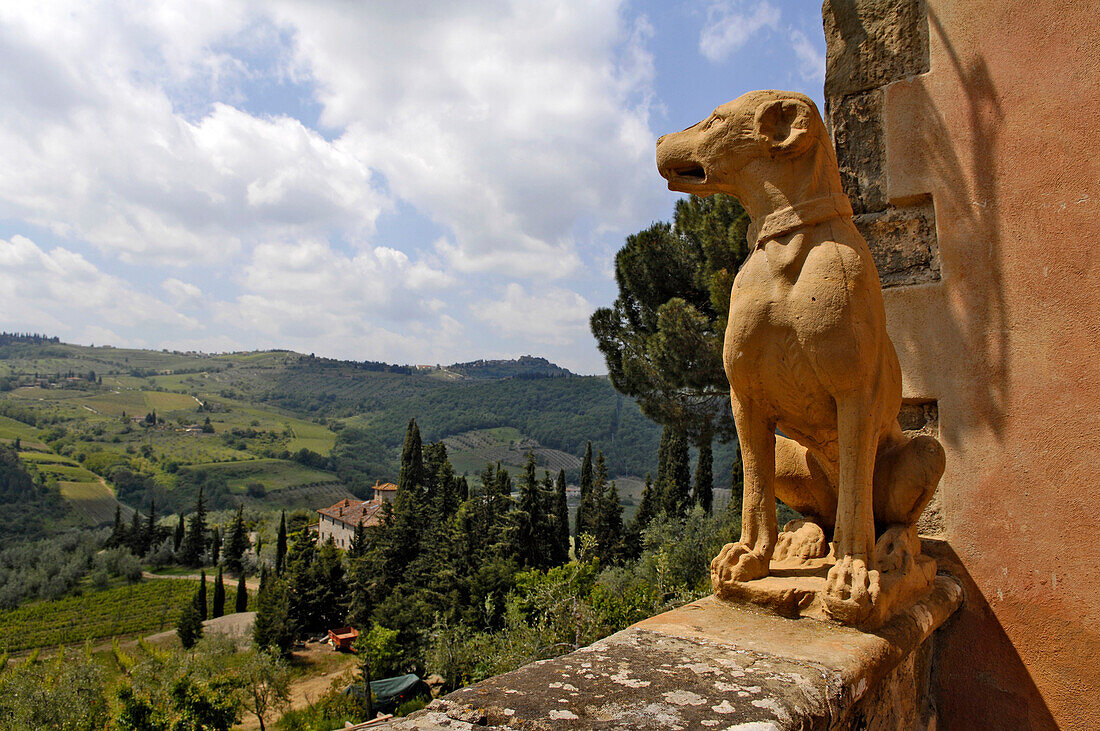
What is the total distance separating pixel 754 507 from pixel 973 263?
5.08ft

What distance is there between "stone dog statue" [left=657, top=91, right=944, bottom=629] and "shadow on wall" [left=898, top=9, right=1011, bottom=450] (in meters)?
0.59

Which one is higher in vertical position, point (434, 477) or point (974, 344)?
point (974, 344)

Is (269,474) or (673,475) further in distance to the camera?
(269,474)

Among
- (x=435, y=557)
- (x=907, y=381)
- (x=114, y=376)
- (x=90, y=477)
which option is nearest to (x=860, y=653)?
(x=907, y=381)

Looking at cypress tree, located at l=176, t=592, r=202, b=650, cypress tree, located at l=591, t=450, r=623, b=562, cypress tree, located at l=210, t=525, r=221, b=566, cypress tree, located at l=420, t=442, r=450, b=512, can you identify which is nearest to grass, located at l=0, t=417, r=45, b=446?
cypress tree, located at l=210, t=525, r=221, b=566

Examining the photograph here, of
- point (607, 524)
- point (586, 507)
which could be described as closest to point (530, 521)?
point (607, 524)

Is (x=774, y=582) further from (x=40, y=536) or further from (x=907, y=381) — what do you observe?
(x=40, y=536)

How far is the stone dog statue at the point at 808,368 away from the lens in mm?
2184

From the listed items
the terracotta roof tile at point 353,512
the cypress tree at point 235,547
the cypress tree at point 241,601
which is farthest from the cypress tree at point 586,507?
the cypress tree at point 235,547

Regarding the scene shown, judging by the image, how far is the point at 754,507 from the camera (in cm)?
248

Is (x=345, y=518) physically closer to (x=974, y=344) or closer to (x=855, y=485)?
(x=974, y=344)

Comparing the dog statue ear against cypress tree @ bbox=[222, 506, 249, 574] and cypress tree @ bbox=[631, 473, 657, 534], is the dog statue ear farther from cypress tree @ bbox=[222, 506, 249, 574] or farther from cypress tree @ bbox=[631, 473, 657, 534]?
cypress tree @ bbox=[222, 506, 249, 574]

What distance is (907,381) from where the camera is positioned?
301 cm

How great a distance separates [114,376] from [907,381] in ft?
653
